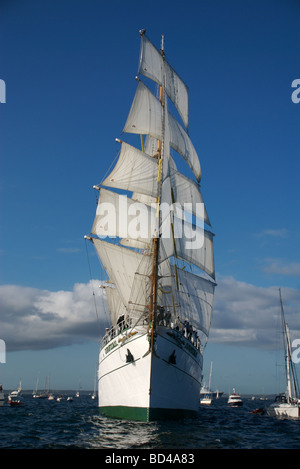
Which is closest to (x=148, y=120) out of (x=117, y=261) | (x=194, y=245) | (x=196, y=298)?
(x=194, y=245)

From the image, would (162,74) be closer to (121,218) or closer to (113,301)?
(121,218)

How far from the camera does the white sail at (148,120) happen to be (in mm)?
42125

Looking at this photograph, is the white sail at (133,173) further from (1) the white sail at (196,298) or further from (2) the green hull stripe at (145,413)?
(2) the green hull stripe at (145,413)

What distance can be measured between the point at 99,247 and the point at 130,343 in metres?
12.0

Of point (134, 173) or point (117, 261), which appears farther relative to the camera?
point (134, 173)

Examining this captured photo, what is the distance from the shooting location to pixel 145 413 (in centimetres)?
2417

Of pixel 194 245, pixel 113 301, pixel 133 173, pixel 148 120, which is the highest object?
pixel 148 120

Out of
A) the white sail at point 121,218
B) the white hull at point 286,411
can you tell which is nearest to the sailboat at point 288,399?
the white hull at point 286,411

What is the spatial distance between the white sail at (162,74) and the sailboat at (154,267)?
114 millimetres

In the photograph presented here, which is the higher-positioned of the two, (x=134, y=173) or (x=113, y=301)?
(x=134, y=173)

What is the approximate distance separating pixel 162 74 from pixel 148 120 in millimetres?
9059

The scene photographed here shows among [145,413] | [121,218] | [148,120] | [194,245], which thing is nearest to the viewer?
[145,413]

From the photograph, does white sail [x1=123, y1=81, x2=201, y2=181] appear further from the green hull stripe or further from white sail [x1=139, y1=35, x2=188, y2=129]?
the green hull stripe

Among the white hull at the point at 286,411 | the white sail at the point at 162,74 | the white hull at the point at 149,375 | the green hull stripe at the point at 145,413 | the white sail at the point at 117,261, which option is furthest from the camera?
the white sail at the point at 162,74
